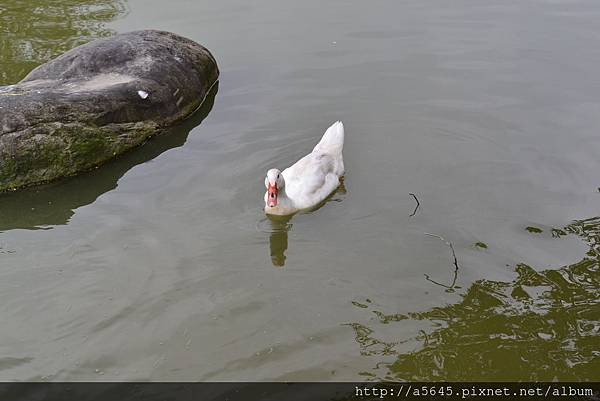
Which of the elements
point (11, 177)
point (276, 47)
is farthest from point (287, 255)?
point (276, 47)

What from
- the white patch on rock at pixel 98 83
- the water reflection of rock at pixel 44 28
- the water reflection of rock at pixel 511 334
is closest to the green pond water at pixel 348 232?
the water reflection of rock at pixel 511 334

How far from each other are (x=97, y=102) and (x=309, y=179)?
114 inches

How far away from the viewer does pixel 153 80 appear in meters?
9.28

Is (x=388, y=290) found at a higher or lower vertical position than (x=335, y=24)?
lower

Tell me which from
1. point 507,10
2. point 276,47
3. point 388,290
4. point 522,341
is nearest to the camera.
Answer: point 522,341

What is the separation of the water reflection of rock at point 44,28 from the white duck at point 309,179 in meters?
5.24

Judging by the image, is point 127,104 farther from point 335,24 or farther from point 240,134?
point 335,24

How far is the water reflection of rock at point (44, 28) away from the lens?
11.3 metres

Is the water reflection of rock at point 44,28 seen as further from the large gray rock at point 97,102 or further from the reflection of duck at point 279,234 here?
the reflection of duck at point 279,234

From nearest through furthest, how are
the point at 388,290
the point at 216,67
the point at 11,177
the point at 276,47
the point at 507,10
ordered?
the point at 388,290
the point at 11,177
the point at 216,67
the point at 276,47
the point at 507,10

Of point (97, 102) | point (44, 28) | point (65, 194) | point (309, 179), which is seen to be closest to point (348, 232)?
point (309, 179)

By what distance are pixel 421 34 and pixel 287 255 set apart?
605 centimetres

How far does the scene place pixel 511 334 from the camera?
553cm

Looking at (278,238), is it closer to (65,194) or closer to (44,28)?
(65,194)
